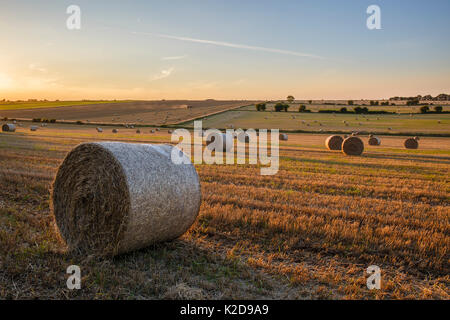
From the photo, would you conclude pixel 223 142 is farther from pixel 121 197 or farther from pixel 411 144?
pixel 121 197

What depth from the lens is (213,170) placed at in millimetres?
13664

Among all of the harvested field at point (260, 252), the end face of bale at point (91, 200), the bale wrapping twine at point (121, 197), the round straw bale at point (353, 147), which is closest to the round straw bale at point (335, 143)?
the round straw bale at point (353, 147)

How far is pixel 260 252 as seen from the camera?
18.4 ft

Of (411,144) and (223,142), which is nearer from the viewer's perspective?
(223,142)

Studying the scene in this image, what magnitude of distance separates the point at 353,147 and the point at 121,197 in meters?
19.6

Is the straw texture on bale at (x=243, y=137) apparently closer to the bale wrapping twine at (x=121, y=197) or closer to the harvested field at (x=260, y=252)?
the harvested field at (x=260, y=252)

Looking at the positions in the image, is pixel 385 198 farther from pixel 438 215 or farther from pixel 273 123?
pixel 273 123

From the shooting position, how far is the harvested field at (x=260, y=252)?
14.2 ft

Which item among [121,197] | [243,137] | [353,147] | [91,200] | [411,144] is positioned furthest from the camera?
[243,137]

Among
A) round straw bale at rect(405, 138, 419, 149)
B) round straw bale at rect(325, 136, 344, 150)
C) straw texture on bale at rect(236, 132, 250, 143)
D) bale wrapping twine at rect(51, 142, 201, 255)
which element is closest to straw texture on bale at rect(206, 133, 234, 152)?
round straw bale at rect(325, 136, 344, 150)

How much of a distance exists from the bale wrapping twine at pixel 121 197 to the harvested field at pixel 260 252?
11.9 inches

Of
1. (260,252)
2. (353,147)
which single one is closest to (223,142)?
(353,147)
